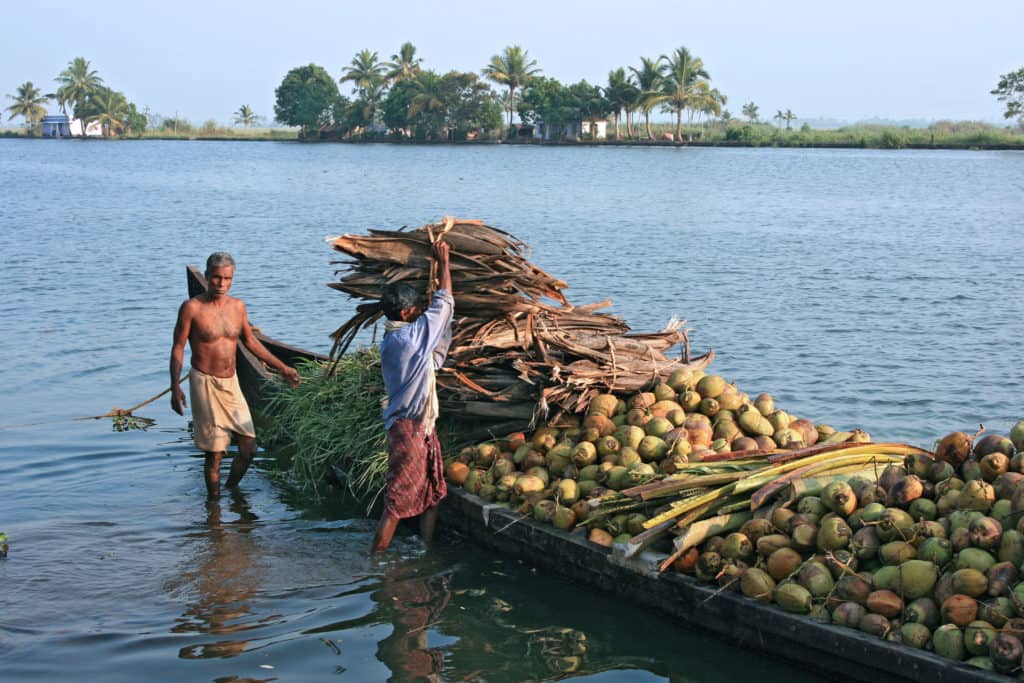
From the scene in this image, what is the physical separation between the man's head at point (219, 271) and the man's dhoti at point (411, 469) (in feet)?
5.05

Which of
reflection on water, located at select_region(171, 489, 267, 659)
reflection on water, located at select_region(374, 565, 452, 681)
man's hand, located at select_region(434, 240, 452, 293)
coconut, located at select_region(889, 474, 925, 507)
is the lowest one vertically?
reflection on water, located at select_region(374, 565, 452, 681)

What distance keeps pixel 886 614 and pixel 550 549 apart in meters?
1.84

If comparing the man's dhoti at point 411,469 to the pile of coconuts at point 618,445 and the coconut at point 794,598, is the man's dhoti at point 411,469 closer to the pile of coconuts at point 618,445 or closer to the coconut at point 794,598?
the pile of coconuts at point 618,445

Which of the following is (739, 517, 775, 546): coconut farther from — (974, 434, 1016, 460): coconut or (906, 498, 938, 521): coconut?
(974, 434, 1016, 460): coconut

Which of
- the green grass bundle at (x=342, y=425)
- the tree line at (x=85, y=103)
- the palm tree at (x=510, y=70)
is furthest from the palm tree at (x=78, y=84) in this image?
the green grass bundle at (x=342, y=425)

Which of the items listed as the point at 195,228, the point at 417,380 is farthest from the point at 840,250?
the point at 417,380

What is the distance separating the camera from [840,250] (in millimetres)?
22609

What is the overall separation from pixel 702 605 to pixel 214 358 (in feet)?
11.6

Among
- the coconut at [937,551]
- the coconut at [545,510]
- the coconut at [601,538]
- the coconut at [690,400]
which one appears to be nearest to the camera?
the coconut at [937,551]

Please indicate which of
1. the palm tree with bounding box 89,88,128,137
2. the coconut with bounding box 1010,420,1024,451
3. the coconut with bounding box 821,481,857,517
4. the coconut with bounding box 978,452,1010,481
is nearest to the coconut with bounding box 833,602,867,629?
the coconut with bounding box 821,481,857,517

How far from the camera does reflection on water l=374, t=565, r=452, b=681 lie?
4895 millimetres

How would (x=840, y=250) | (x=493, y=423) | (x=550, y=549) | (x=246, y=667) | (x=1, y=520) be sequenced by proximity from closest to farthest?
(x=246, y=667)
(x=550, y=549)
(x=493, y=423)
(x=1, y=520)
(x=840, y=250)

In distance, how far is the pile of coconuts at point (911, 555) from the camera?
152 inches

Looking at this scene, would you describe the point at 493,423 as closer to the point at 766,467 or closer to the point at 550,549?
the point at 550,549
